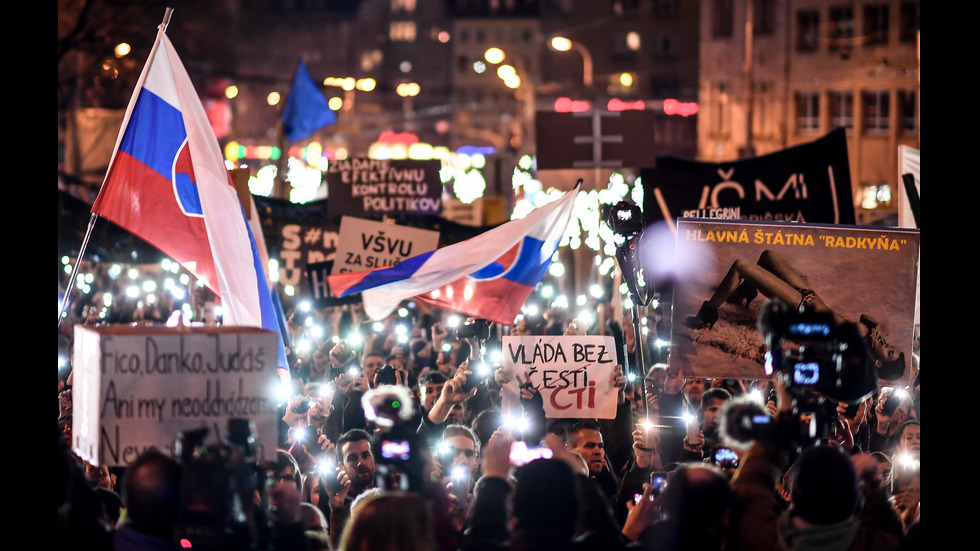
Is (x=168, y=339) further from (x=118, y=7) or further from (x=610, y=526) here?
(x=118, y=7)

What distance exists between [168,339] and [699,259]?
138 inches

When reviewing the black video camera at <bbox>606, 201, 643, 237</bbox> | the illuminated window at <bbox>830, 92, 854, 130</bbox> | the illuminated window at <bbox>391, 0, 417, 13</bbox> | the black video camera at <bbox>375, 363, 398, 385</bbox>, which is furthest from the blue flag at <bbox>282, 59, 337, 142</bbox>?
the illuminated window at <bbox>391, 0, 417, 13</bbox>

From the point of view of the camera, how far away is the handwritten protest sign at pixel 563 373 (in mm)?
8344

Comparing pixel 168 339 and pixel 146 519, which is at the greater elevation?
pixel 168 339

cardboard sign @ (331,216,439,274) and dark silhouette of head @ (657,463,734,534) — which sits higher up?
cardboard sign @ (331,216,439,274)

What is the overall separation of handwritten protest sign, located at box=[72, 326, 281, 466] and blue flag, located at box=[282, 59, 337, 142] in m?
14.5

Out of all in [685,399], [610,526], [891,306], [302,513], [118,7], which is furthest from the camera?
[118,7]

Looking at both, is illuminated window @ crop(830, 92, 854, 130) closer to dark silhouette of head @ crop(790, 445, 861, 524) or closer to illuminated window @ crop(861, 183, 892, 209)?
illuminated window @ crop(861, 183, 892, 209)

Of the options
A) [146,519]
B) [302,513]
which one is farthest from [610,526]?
[146,519]

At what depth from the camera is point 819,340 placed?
538cm

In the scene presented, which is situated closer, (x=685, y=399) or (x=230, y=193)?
(x=230, y=193)

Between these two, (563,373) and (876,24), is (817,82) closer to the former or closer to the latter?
(876,24)

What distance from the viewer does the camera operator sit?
480 centimetres

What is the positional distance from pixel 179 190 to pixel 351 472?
6.96ft
